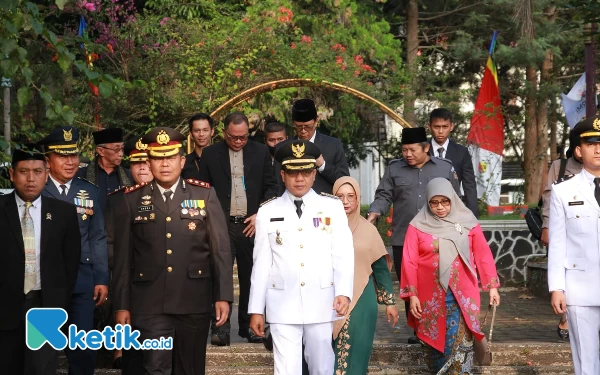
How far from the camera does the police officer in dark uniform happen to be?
8320mm

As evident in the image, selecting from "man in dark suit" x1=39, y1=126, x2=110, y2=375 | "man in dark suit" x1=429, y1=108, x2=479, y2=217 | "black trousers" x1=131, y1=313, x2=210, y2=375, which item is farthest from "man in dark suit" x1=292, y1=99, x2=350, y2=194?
"black trousers" x1=131, y1=313, x2=210, y2=375

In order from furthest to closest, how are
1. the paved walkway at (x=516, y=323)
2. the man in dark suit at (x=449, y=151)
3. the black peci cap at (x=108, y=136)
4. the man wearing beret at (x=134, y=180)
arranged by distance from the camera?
the paved walkway at (x=516, y=323)
the man in dark suit at (x=449, y=151)
the black peci cap at (x=108, y=136)
the man wearing beret at (x=134, y=180)

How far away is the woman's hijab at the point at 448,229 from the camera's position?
9.87 m

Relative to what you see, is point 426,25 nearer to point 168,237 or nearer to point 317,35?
point 317,35

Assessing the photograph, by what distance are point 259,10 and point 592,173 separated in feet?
47.7

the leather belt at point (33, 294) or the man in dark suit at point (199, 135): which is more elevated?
the man in dark suit at point (199, 135)

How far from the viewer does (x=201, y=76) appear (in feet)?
67.2

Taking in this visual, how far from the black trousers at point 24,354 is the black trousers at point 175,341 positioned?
0.88m

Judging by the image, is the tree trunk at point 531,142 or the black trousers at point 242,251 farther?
the tree trunk at point 531,142

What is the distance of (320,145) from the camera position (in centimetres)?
1130

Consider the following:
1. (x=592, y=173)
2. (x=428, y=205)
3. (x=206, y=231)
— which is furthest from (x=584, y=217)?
(x=206, y=231)

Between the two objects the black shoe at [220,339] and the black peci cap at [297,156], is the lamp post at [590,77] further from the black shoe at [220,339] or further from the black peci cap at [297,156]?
the black peci cap at [297,156]

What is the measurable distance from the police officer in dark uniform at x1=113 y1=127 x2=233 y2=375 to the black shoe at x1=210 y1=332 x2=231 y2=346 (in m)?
2.42

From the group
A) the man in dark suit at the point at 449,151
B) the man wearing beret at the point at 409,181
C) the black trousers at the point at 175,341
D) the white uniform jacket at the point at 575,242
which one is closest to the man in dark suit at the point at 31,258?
the black trousers at the point at 175,341
